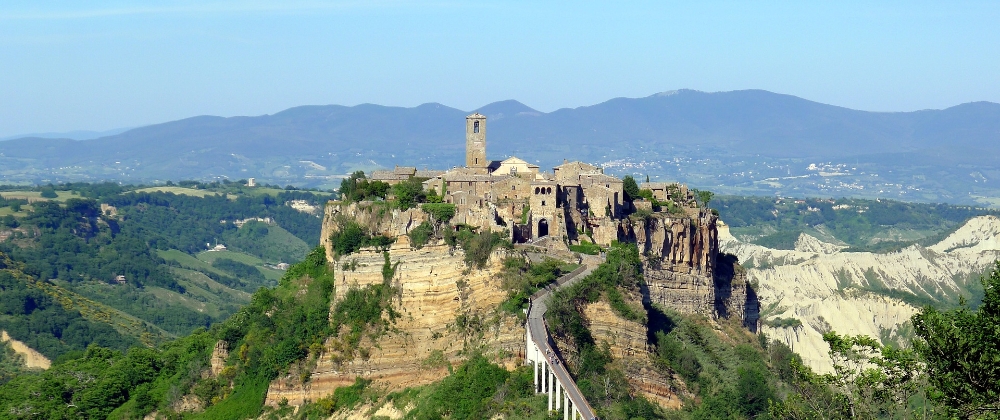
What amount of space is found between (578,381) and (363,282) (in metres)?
12.6

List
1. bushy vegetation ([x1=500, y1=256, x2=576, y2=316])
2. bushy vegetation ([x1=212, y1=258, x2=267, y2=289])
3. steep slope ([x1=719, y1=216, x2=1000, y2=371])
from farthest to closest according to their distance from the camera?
1. bushy vegetation ([x1=212, y1=258, x2=267, y2=289])
2. steep slope ([x1=719, y1=216, x2=1000, y2=371])
3. bushy vegetation ([x1=500, y1=256, x2=576, y2=316])

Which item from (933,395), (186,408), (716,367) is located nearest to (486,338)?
(716,367)

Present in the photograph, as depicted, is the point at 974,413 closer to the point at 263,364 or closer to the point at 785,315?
the point at 263,364

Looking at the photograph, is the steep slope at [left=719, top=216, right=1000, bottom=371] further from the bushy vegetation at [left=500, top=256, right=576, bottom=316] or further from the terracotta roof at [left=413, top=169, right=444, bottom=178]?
the bushy vegetation at [left=500, top=256, right=576, bottom=316]

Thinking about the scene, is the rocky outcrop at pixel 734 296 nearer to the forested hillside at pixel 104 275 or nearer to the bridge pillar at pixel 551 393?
the bridge pillar at pixel 551 393

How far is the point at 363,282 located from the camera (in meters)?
55.6

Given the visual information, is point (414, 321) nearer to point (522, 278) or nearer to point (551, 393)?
point (522, 278)

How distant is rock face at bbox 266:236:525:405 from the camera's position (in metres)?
51.6

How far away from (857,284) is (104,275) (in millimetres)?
79264

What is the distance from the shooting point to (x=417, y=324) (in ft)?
175

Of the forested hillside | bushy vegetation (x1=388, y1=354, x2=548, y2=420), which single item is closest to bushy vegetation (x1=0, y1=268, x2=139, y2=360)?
the forested hillside

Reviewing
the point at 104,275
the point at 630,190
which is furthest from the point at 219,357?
the point at 104,275

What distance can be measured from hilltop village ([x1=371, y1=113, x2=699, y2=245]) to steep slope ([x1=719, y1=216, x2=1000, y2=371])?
78.7 ft

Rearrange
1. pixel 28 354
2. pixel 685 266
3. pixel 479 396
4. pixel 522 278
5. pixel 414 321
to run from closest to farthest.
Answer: pixel 479 396, pixel 522 278, pixel 414 321, pixel 685 266, pixel 28 354
